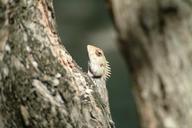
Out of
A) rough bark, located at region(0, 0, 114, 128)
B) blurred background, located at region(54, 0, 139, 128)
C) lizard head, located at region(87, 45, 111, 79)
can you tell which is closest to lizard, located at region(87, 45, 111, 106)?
lizard head, located at region(87, 45, 111, 79)

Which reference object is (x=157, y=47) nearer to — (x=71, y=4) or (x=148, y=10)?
(x=148, y=10)

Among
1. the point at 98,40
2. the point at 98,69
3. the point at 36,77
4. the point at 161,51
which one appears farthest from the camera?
the point at 98,40

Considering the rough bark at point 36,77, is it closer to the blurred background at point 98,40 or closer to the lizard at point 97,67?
the lizard at point 97,67

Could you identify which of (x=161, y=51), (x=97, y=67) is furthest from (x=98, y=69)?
(x=161, y=51)

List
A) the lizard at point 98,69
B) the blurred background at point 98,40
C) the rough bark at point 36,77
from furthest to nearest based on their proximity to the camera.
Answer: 1. the blurred background at point 98,40
2. the lizard at point 98,69
3. the rough bark at point 36,77

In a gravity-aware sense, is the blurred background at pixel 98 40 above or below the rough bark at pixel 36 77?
below

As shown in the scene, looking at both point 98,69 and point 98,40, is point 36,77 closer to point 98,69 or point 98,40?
point 98,69

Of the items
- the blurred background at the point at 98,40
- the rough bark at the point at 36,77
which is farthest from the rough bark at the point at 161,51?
the blurred background at the point at 98,40

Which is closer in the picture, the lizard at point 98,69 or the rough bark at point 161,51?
the lizard at point 98,69
